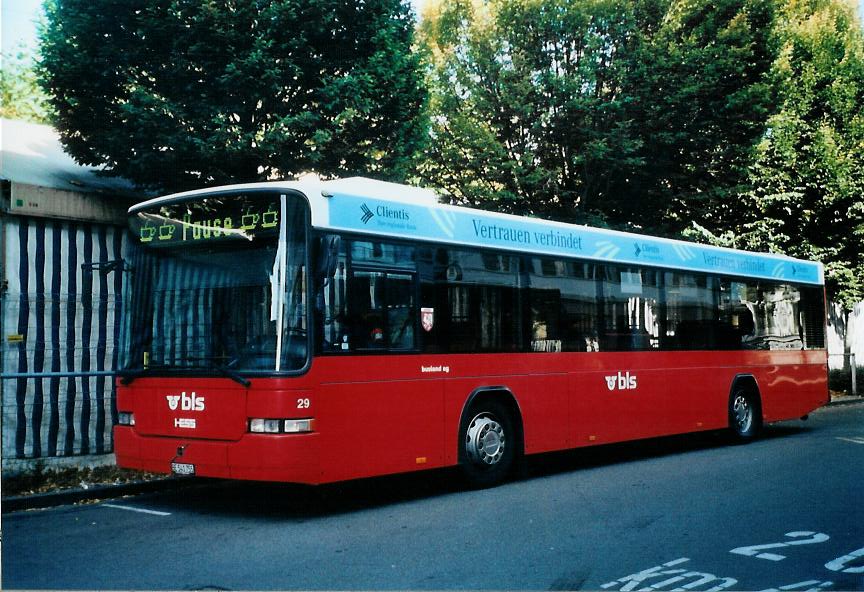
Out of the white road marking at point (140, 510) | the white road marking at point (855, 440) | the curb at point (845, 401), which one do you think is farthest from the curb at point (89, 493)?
the curb at point (845, 401)

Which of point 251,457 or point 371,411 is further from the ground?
point 371,411

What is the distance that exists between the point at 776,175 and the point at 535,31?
24.1 ft

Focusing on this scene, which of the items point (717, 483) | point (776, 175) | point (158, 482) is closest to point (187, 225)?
point (158, 482)

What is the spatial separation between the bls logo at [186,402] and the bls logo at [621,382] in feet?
18.4

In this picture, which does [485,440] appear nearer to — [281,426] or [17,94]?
[281,426]

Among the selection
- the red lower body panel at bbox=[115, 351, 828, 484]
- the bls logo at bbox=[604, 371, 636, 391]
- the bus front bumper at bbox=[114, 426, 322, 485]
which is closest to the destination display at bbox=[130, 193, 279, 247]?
the red lower body panel at bbox=[115, 351, 828, 484]

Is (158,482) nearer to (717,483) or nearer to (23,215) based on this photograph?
(23,215)

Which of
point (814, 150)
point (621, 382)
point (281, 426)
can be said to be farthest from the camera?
point (814, 150)

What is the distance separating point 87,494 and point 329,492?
256cm

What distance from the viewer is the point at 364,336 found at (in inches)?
331

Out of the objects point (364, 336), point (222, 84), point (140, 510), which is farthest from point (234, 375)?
point (222, 84)

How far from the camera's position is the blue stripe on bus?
8.57 m

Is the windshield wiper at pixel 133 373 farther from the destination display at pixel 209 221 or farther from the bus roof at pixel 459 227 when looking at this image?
the bus roof at pixel 459 227

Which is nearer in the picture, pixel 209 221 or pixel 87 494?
pixel 209 221
